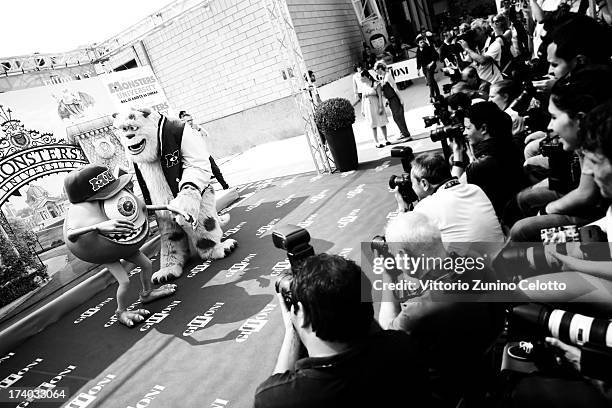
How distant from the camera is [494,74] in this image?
14.8ft

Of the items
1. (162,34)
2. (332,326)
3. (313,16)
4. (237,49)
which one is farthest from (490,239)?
(162,34)

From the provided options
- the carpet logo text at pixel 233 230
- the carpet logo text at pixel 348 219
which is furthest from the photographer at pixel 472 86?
the carpet logo text at pixel 233 230

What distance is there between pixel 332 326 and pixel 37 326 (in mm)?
3526

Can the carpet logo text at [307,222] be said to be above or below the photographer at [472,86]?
below

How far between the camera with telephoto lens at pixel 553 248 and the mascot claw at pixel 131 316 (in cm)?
261

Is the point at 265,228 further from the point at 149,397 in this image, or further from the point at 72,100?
the point at 72,100

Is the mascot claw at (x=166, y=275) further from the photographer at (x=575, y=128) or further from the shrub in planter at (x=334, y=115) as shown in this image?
the photographer at (x=575, y=128)

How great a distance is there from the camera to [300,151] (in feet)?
26.0

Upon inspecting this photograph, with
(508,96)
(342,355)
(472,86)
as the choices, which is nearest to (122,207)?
(342,355)

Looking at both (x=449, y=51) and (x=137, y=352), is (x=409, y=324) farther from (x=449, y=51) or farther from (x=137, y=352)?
(x=449, y=51)

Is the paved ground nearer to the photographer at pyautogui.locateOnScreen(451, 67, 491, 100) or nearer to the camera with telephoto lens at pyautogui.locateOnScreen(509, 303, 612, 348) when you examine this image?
the photographer at pyautogui.locateOnScreen(451, 67, 491, 100)

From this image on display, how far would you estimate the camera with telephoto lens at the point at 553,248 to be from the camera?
1.39 metres

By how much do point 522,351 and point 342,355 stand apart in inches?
29.6

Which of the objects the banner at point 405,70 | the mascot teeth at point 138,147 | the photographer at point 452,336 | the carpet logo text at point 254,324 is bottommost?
the carpet logo text at point 254,324
